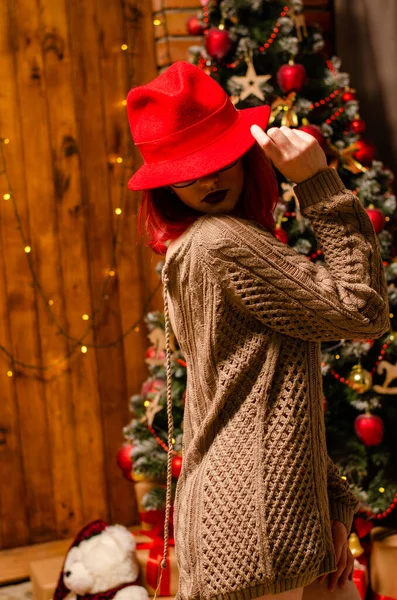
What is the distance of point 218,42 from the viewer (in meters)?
2.39

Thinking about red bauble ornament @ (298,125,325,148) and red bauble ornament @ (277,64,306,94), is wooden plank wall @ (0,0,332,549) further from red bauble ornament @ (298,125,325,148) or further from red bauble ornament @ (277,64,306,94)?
red bauble ornament @ (298,125,325,148)

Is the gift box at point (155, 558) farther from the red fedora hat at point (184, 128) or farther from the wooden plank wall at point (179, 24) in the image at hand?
the wooden plank wall at point (179, 24)

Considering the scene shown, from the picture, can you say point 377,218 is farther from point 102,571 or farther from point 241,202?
point 102,571

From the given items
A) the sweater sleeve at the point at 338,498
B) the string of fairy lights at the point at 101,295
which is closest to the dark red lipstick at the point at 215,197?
the sweater sleeve at the point at 338,498

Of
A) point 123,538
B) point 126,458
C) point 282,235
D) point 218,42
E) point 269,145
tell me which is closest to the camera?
point 269,145

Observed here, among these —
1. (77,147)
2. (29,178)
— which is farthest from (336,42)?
(29,178)

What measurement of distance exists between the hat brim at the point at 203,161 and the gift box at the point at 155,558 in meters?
1.52

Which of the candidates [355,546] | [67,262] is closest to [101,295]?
[67,262]

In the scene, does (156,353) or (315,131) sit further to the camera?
(156,353)

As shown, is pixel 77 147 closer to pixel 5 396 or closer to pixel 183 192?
pixel 5 396

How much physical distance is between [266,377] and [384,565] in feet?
4.87

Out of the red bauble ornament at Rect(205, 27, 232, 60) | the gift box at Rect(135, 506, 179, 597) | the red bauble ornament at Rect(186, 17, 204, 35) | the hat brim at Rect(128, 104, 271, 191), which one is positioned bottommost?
the gift box at Rect(135, 506, 179, 597)

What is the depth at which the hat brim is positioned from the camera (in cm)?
120

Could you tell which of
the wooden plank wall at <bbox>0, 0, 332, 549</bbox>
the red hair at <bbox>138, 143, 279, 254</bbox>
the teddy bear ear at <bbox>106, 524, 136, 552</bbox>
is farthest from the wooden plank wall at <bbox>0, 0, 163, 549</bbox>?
the red hair at <bbox>138, 143, 279, 254</bbox>
